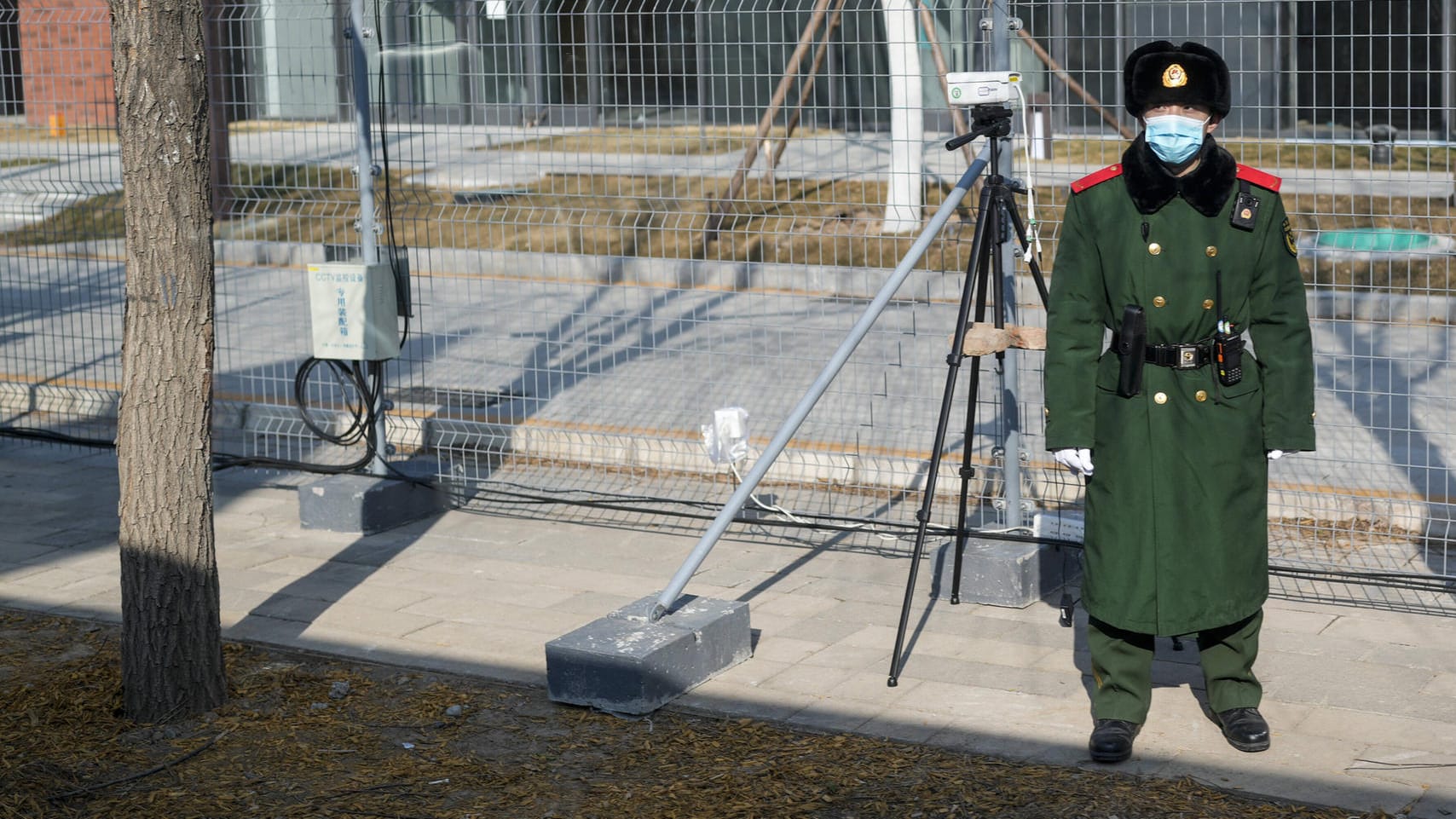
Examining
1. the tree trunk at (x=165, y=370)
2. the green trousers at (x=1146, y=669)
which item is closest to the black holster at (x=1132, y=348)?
the green trousers at (x=1146, y=669)

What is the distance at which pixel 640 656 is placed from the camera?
16.4ft

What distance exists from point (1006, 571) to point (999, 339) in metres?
1.07

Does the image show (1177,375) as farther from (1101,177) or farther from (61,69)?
(61,69)

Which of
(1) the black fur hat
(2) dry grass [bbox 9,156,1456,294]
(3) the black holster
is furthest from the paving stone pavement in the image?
(1) the black fur hat

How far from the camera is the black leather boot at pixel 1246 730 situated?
4.57m

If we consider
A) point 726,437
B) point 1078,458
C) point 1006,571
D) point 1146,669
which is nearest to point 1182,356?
point 1078,458

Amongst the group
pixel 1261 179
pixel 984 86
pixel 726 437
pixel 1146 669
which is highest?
pixel 984 86

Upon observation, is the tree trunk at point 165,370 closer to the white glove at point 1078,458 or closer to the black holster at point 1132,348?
the white glove at point 1078,458

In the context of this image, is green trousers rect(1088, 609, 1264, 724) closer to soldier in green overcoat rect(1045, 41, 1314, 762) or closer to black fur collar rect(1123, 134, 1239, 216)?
soldier in green overcoat rect(1045, 41, 1314, 762)

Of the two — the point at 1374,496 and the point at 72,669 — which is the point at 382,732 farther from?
the point at 1374,496

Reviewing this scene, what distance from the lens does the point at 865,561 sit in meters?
6.72

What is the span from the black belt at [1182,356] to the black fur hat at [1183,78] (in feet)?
2.15

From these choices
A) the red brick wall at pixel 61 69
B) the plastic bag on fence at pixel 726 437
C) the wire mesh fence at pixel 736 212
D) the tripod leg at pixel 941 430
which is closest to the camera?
the tripod leg at pixel 941 430

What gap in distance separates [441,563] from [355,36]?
2.37m
